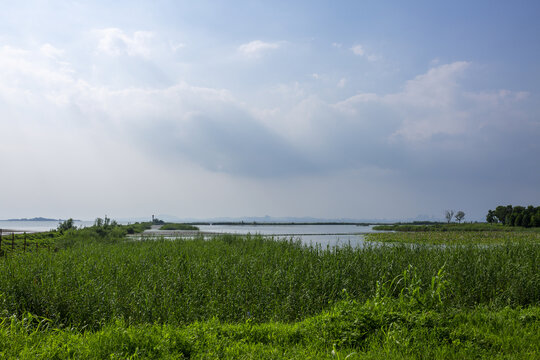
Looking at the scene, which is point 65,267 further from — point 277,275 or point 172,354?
point 172,354

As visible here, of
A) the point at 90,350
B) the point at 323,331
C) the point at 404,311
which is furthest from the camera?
the point at 404,311

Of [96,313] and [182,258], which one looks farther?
[182,258]

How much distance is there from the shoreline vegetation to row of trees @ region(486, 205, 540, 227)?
1421 inches

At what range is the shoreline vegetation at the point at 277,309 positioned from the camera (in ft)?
13.0

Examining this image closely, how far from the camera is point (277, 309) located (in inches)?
225

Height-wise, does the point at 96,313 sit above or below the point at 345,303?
below

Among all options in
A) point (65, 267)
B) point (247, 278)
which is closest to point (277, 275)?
point (247, 278)

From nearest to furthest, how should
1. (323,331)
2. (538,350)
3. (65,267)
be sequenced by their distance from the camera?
(538,350)
(323,331)
(65,267)

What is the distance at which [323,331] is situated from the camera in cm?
440

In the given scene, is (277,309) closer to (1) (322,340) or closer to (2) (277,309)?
(2) (277,309)

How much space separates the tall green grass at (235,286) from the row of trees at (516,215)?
121ft

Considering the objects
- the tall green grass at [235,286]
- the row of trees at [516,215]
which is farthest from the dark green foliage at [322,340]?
the row of trees at [516,215]

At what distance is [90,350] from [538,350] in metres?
5.17

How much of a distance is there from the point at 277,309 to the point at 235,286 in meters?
1.17
